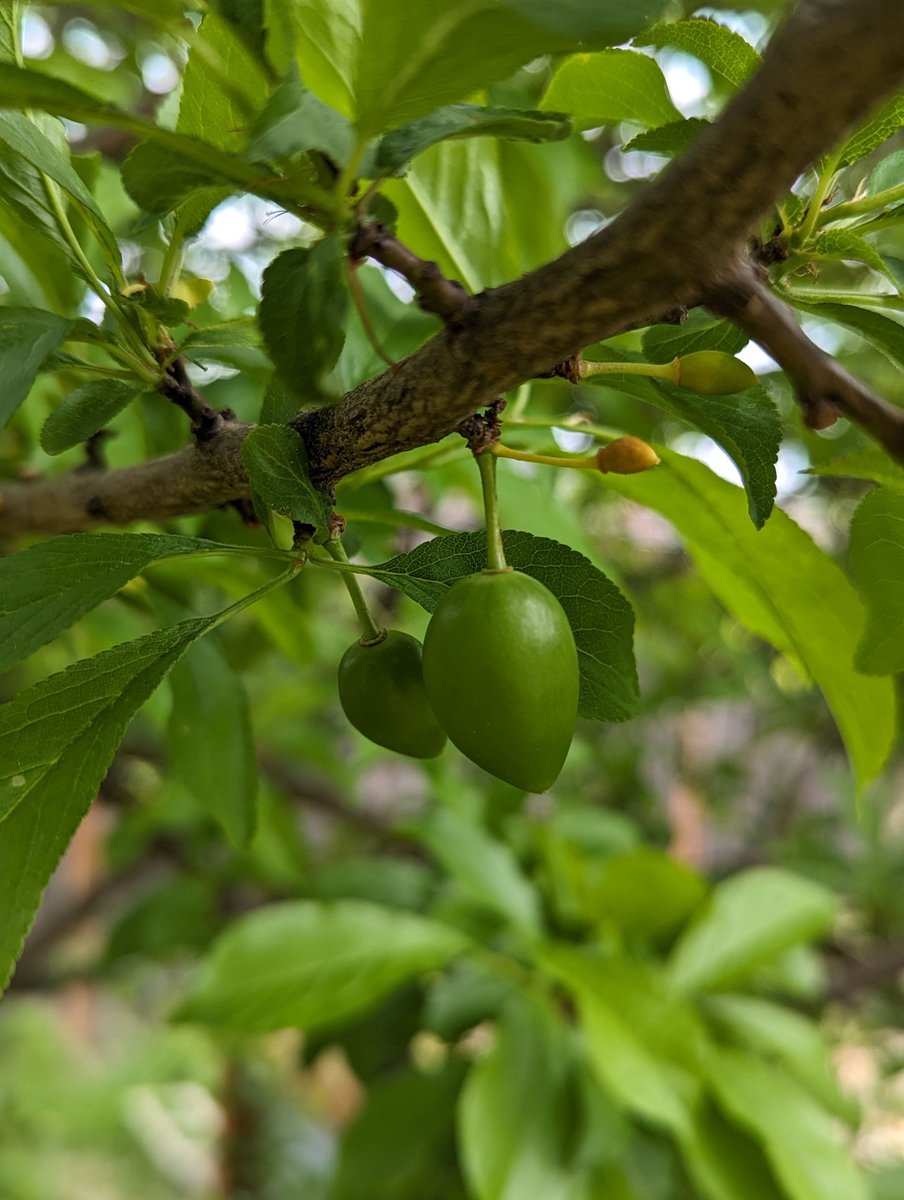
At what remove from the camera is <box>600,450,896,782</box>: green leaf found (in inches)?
16.4

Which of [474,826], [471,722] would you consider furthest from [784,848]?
[471,722]

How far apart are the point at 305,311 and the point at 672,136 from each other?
0.50 ft

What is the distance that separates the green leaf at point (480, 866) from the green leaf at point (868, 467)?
83 centimetres

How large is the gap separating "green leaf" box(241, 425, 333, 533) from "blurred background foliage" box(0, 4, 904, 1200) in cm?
2

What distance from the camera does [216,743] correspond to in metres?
0.57

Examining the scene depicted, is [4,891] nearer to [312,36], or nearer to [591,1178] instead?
[312,36]

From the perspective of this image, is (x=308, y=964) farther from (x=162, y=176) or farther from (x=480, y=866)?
(x=162, y=176)

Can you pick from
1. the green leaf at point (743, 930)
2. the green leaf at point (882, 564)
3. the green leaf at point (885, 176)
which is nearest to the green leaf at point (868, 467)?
the green leaf at point (882, 564)

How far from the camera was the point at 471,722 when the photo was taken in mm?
289

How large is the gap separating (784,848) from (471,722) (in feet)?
5.61

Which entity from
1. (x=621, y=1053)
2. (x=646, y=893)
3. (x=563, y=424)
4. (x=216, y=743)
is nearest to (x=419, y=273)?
(x=563, y=424)

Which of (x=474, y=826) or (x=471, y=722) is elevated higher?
(x=471, y=722)

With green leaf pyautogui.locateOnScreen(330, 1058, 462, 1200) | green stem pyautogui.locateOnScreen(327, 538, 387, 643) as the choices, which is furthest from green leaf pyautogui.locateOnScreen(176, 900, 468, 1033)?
green stem pyautogui.locateOnScreen(327, 538, 387, 643)

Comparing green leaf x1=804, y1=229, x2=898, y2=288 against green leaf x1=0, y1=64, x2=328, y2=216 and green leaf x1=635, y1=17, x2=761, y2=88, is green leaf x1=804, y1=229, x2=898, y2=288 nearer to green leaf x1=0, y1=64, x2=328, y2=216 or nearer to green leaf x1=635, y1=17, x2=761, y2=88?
green leaf x1=635, y1=17, x2=761, y2=88
